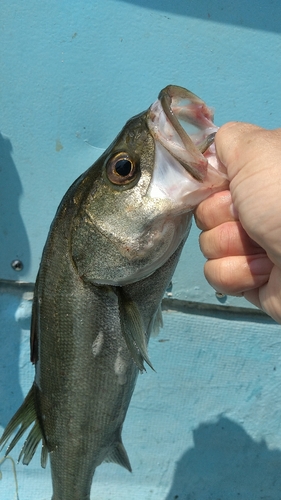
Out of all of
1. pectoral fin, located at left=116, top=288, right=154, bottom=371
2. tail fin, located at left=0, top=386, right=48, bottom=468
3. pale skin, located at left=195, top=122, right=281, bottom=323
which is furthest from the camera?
tail fin, located at left=0, top=386, right=48, bottom=468

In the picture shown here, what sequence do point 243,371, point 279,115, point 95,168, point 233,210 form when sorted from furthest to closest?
point 243,371
point 279,115
point 95,168
point 233,210

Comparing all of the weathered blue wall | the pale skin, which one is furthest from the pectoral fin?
the weathered blue wall

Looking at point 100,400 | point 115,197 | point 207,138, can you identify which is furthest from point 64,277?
point 207,138

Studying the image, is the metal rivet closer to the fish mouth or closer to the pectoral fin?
the pectoral fin

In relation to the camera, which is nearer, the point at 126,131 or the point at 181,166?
the point at 181,166

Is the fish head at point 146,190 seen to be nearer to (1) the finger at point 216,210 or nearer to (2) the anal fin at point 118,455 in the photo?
(1) the finger at point 216,210

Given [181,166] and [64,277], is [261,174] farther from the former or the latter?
[64,277]
